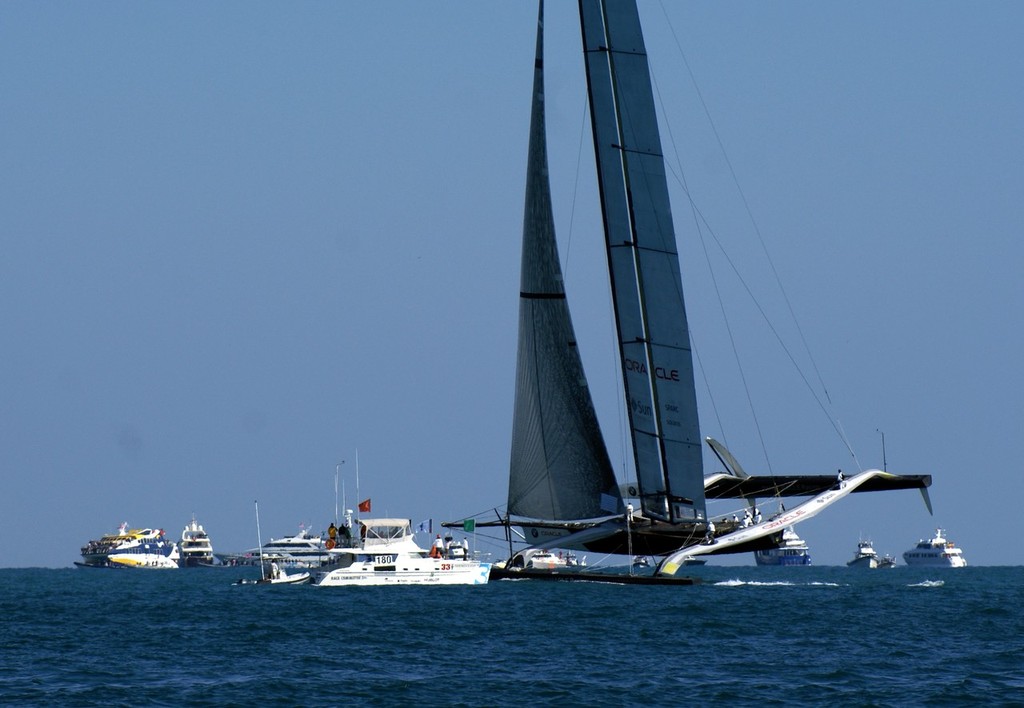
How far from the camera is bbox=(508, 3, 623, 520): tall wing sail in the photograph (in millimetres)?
54062

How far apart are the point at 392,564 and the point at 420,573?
1.07m

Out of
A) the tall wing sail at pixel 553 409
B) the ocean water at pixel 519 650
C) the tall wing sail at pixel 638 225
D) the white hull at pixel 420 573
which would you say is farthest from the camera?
the white hull at pixel 420 573

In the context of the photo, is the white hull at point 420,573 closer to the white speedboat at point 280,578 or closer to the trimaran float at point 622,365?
the trimaran float at point 622,365

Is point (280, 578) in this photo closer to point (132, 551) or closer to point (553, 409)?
point (553, 409)

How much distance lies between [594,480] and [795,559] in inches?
4092

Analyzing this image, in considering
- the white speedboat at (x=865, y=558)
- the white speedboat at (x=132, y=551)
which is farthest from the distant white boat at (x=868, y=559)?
the white speedboat at (x=132, y=551)

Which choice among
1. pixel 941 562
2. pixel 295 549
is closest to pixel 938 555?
pixel 941 562

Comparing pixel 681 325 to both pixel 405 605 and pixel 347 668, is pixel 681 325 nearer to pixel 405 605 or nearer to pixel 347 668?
pixel 405 605

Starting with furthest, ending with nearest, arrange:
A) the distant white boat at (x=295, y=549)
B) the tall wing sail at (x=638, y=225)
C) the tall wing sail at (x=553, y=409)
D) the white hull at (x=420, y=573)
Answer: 1. the distant white boat at (x=295, y=549)
2. the white hull at (x=420, y=573)
3. the tall wing sail at (x=553, y=409)
4. the tall wing sail at (x=638, y=225)

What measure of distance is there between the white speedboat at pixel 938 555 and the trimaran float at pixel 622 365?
99.9 m

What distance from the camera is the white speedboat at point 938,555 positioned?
150375mm

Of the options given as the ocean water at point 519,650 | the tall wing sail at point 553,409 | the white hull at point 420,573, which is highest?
the tall wing sail at point 553,409

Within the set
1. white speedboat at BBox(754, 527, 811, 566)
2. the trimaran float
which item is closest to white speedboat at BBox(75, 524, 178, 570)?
white speedboat at BBox(754, 527, 811, 566)

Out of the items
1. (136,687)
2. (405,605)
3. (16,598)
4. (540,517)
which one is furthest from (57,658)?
(16,598)
